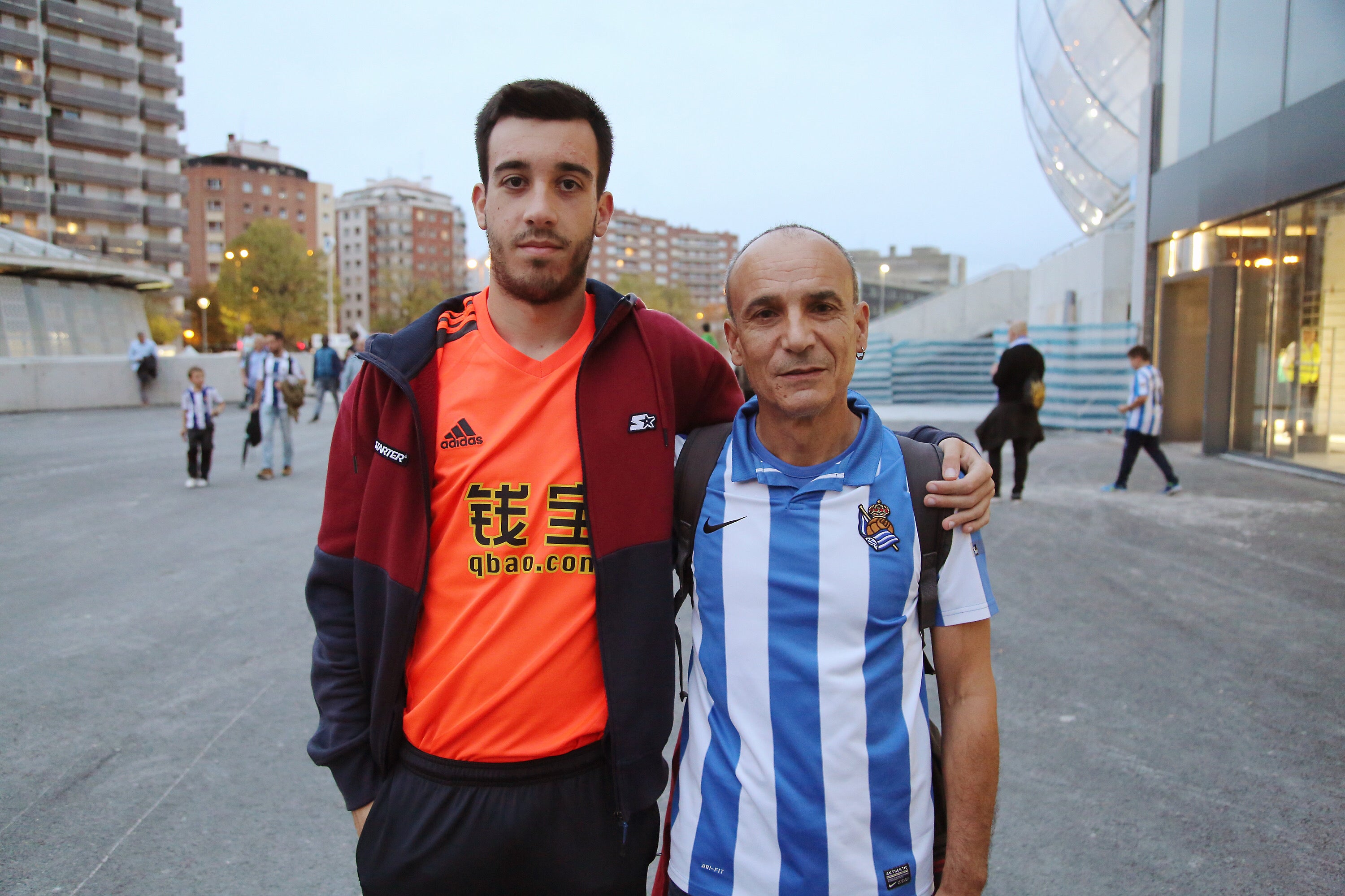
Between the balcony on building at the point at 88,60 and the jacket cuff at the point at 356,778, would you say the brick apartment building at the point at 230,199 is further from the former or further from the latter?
the jacket cuff at the point at 356,778

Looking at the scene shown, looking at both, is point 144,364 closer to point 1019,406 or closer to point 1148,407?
point 1019,406

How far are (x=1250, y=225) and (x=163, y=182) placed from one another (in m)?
68.1

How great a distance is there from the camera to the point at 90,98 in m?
56.9

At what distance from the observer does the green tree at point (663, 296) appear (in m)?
99.4

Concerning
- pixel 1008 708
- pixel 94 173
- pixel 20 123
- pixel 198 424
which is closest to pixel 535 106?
pixel 1008 708

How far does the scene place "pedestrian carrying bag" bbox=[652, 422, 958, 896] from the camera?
1.71 m

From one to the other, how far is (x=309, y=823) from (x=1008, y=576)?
209 inches

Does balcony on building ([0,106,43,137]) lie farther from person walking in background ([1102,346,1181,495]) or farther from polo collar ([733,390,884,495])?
polo collar ([733,390,884,495])

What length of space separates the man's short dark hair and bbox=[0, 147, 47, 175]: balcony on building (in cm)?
6596

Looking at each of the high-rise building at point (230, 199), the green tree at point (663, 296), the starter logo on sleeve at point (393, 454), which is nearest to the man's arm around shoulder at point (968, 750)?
the starter logo on sleeve at point (393, 454)

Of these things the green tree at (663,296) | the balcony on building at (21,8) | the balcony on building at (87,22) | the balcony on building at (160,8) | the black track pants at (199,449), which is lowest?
the black track pants at (199,449)

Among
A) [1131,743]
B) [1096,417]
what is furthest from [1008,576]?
[1096,417]

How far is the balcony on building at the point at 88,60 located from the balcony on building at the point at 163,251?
11.3 meters

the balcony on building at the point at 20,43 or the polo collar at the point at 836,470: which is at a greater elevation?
the balcony on building at the point at 20,43
